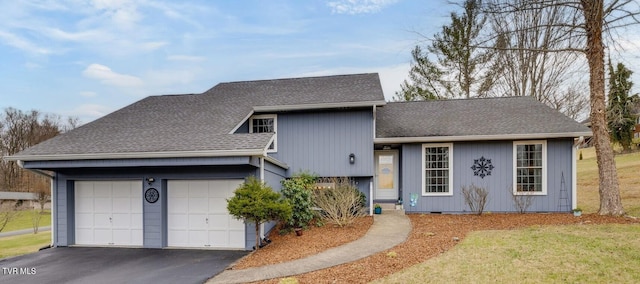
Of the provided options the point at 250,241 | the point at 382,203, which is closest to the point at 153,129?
the point at 250,241

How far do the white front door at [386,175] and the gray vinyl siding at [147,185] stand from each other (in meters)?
5.64

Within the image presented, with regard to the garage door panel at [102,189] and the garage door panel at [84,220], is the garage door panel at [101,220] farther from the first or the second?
the garage door panel at [102,189]

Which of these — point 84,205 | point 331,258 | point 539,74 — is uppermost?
point 539,74

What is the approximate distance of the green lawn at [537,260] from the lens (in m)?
5.20

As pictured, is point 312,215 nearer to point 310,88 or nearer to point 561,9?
point 310,88

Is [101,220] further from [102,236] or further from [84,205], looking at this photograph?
[84,205]

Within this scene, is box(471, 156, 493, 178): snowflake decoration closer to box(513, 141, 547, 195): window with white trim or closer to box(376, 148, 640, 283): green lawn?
box(513, 141, 547, 195): window with white trim

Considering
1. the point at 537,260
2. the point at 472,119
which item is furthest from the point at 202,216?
the point at 472,119

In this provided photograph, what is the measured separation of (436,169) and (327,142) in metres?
3.90

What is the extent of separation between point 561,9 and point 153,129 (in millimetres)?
16286

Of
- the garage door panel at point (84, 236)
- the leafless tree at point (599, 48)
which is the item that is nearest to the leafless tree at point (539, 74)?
the leafless tree at point (599, 48)

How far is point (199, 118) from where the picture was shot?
11000mm

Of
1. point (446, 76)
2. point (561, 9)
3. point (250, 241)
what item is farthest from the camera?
point (446, 76)

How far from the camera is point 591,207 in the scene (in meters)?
13.4
